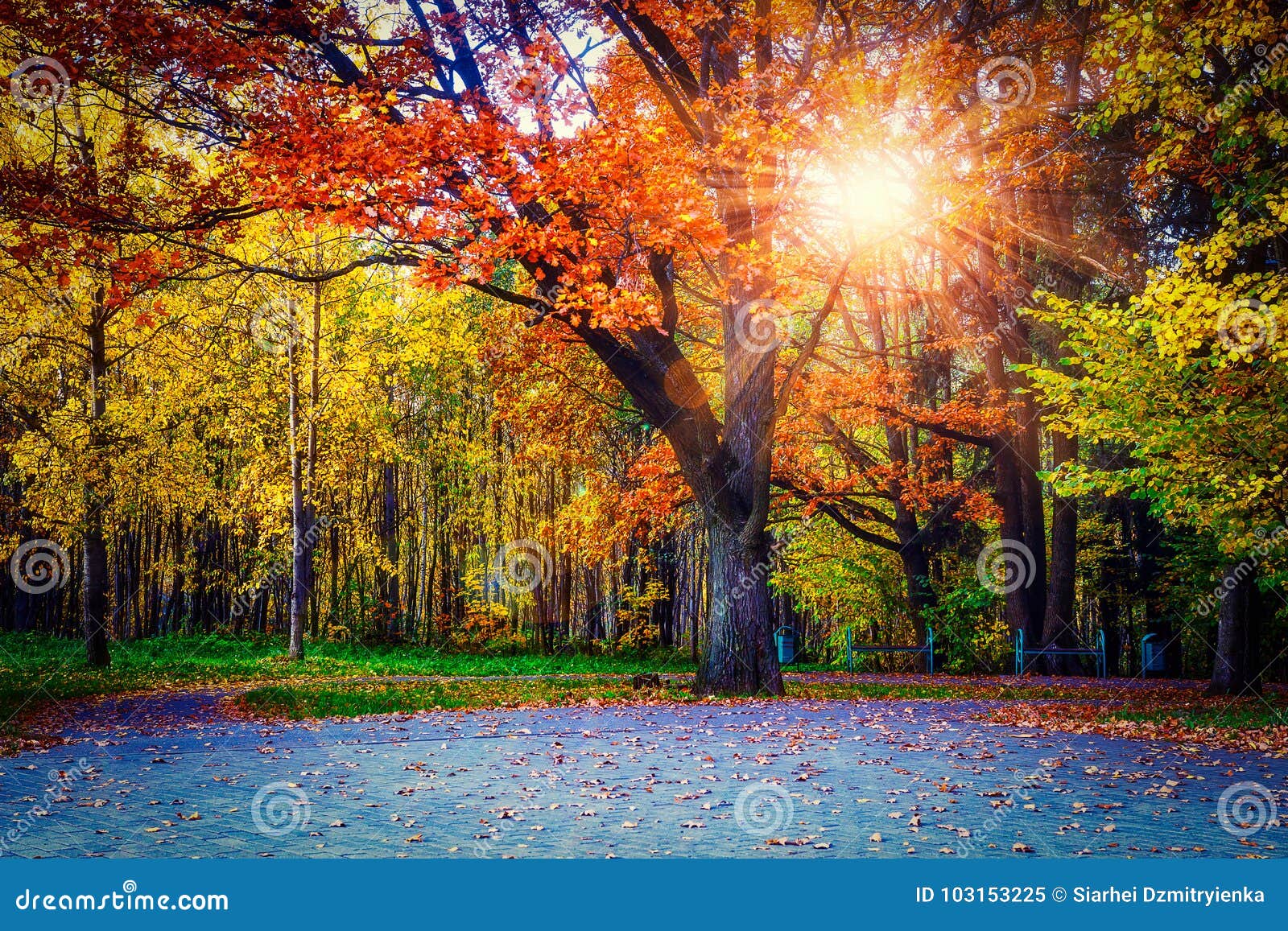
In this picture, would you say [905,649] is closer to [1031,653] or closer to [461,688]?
[1031,653]

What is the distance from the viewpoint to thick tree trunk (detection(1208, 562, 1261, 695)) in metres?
14.8

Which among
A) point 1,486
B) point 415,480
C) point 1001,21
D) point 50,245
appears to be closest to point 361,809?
point 50,245

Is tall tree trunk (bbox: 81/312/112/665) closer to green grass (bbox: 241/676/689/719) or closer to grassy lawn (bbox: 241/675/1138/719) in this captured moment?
grassy lawn (bbox: 241/675/1138/719)

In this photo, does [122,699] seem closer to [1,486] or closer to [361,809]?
[361,809]

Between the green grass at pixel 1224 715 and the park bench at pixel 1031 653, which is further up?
the green grass at pixel 1224 715

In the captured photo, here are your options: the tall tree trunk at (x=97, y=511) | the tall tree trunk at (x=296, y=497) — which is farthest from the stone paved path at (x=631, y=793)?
the tall tree trunk at (x=296, y=497)

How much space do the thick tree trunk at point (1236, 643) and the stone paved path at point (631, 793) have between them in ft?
22.5

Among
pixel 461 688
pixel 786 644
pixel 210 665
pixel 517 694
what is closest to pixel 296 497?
pixel 210 665

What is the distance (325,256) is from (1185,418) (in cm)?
1825

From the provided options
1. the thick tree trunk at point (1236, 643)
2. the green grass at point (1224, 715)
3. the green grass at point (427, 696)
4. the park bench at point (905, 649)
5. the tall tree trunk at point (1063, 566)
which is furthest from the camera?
the park bench at point (905, 649)

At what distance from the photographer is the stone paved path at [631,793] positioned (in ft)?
16.5

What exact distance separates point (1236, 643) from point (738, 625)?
829cm

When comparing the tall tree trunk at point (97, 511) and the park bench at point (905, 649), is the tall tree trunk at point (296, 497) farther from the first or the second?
the park bench at point (905, 649)

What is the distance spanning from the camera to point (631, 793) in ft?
21.3
